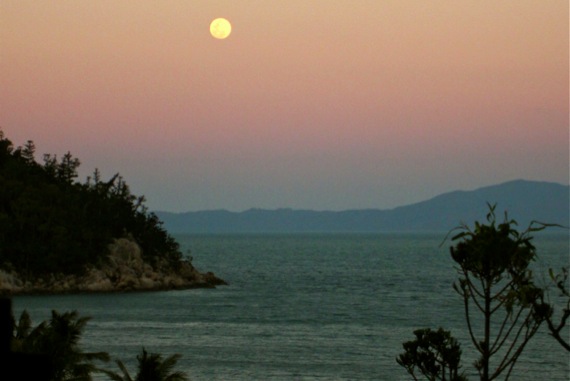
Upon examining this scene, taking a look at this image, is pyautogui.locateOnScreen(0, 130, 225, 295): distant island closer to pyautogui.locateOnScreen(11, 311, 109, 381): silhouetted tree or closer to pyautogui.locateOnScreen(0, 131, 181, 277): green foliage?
pyautogui.locateOnScreen(0, 131, 181, 277): green foliage

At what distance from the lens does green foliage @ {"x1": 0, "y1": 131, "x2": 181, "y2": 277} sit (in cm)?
14362

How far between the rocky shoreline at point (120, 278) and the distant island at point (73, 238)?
146 mm

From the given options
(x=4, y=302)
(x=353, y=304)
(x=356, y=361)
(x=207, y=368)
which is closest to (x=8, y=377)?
(x=4, y=302)

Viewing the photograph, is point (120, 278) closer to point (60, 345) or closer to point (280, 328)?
point (280, 328)

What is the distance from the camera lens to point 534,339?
4065 inches

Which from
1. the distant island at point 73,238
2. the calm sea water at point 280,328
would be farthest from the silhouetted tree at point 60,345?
the distant island at point 73,238

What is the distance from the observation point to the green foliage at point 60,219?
14362cm

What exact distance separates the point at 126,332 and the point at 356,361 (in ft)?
103

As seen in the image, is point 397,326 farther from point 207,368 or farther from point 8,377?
point 8,377

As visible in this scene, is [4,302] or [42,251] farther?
[42,251]

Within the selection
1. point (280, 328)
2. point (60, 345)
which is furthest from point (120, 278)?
point (60, 345)

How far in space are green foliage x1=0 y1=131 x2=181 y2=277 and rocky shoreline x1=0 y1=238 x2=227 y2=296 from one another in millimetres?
1664

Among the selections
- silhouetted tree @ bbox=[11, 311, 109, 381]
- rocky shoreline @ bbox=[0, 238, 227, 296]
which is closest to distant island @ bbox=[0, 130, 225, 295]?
rocky shoreline @ bbox=[0, 238, 227, 296]

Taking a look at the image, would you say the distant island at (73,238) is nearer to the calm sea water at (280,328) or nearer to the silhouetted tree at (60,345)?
the calm sea water at (280,328)
